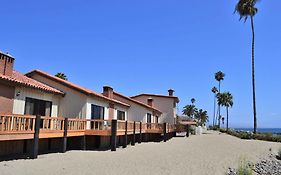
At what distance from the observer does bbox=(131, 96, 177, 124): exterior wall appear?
45.0m

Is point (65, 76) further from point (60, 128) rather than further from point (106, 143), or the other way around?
point (60, 128)

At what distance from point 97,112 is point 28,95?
7026 mm

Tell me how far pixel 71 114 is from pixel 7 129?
25.8 feet

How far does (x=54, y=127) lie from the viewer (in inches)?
686

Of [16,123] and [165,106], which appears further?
[165,106]

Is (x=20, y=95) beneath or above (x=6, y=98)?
above

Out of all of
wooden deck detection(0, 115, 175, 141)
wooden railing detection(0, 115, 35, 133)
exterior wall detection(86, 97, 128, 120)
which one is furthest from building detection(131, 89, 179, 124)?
wooden railing detection(0, 115, 35, 133)

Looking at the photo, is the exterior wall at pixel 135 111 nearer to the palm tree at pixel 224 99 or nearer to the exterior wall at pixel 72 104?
the exterior wall at pixel 72 104

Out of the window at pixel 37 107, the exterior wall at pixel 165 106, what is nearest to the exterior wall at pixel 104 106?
the window at pixel 37 107

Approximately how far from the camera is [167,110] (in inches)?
1781

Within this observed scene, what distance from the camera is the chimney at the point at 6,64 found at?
1667 centimetres

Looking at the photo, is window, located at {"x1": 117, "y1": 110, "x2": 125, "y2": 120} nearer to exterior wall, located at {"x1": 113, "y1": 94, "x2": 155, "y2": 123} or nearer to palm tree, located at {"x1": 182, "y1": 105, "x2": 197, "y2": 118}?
exterior wall, located at {"x1": 113, "y1": 94, "x2": 155, "y2": 123}

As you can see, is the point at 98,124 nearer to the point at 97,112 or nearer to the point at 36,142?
the point at 97,112

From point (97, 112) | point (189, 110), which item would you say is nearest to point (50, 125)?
point (97, 112)
